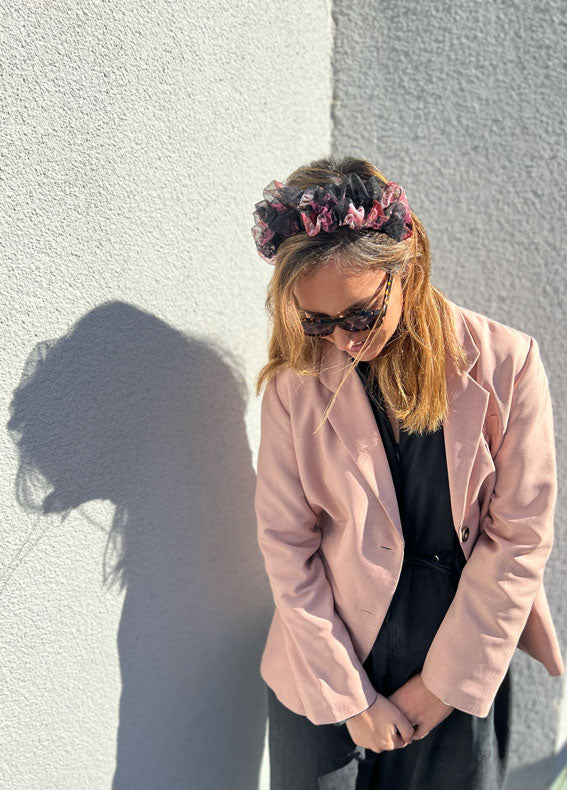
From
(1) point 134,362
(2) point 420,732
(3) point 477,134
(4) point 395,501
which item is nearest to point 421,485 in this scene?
(4) point 395,501

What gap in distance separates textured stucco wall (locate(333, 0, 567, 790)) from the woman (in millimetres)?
438

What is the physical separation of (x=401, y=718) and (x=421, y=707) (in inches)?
2.1

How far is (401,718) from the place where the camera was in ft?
4.97

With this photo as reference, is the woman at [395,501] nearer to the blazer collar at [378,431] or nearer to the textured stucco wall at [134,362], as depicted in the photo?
the blazer collar at [378,431]

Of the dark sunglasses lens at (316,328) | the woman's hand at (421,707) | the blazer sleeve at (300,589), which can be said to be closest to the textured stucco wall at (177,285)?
the blazer sleeve at (300,589)

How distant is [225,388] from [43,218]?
71 cm

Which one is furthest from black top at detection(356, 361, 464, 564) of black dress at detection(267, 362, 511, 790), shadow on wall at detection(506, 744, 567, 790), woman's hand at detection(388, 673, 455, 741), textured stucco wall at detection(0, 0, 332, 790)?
shadow on wall at detection(506, 744, 567, 790)

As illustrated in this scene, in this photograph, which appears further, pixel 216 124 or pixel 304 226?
pixel 216 124

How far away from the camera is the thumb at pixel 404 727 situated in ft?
4.93

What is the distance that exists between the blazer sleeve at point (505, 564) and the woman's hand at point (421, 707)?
0.05 m

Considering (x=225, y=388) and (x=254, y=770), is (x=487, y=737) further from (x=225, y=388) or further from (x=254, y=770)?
(x=225, y=388)

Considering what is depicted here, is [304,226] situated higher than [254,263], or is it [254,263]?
[304,226]

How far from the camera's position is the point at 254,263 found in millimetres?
1855

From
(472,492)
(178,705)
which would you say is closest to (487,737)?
(472,492)
